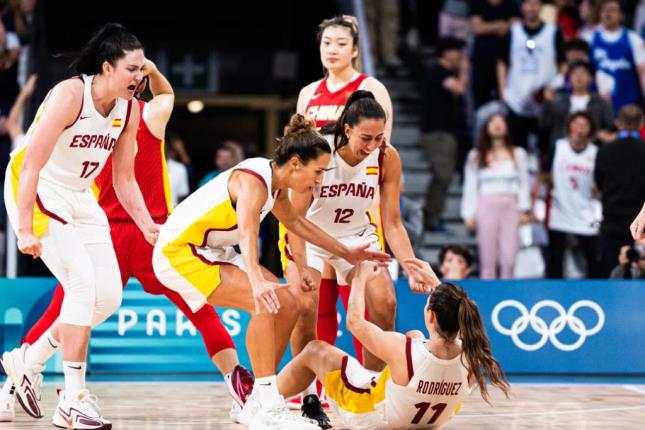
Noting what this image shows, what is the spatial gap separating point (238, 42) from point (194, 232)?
1109 cm

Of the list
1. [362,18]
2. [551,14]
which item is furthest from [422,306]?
[551,14]

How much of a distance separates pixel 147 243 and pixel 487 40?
6649 millimetres

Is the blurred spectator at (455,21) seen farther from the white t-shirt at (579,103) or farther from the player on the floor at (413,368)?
the player on the floor at (413,368)

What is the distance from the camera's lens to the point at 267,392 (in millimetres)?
5906

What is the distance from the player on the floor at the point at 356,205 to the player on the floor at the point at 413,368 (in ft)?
1.03

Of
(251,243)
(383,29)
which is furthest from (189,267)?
(383,29)

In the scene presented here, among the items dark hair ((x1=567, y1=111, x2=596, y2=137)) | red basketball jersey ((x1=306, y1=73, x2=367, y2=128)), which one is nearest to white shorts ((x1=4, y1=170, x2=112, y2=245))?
red basketball jersey ((x1=306, y1=73, x2=367, y2=128))

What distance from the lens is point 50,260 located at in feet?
19.9

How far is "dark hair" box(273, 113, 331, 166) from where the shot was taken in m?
5.88

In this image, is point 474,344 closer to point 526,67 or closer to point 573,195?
point 573,195

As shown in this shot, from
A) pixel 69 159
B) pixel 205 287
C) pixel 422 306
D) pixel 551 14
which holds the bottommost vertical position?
pixel 422 306

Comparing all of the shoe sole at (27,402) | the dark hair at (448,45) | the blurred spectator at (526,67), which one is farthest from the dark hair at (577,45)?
the shoe sole at (27,402)

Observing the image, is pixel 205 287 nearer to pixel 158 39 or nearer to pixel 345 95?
pixel 345 95

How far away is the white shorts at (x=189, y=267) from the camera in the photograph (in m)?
6.04
